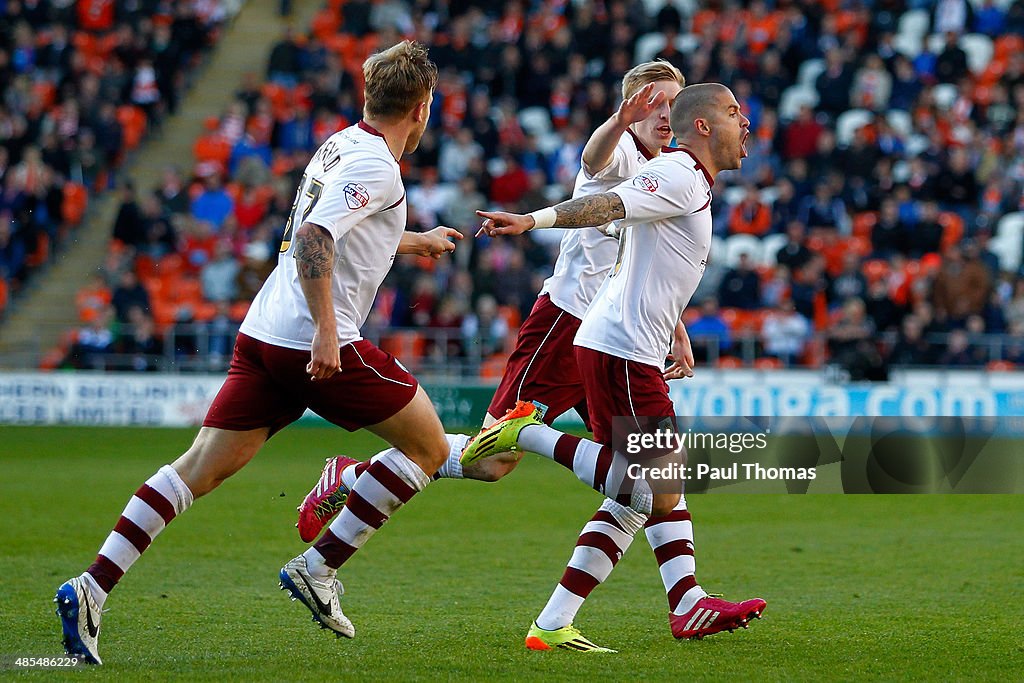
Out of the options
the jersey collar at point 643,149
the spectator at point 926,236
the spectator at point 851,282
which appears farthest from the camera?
the spectator at point 926,236

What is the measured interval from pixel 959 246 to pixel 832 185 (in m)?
1.98

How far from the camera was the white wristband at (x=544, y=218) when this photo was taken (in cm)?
547

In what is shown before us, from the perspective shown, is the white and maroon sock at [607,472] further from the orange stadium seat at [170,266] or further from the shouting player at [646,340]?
the orange stadium seat at [170,266]

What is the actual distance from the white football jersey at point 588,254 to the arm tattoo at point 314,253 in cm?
191

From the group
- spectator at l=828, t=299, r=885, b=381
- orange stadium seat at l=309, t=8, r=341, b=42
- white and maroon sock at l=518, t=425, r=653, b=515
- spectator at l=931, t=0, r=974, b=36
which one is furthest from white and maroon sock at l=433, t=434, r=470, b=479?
orange stadium seat at l=309, t=8, r=341, b=42

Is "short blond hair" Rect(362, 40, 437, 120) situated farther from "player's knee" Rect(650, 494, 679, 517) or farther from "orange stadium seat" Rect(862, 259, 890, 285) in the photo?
"orange stadium seat" Rect(862, 259, 890, 285)

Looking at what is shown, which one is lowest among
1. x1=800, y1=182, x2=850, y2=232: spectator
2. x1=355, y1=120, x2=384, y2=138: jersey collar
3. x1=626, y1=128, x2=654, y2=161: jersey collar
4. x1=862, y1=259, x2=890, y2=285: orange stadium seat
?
x1=862, y1=259, x2=890, y2=285: orange stadium seat

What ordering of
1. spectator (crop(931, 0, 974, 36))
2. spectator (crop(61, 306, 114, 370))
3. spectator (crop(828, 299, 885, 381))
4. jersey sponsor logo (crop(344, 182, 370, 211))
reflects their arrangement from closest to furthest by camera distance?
jersey sponsor logo (crop(344, 182, 370, 211)) < spectator (crop(828, 299, 885, 381)) < spectator (crop(61, 306, 114, 370)) < spectator (crop(931, 0, 974, 36))

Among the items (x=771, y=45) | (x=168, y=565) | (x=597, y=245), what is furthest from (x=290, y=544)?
(x=771, y=45)

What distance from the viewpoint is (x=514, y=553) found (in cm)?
899

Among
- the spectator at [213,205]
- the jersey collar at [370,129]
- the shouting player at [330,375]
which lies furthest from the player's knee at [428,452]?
the spectator at [213,205]

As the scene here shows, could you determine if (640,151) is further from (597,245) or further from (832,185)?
(832,185)

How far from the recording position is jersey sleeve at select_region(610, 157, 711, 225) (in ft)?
18.8

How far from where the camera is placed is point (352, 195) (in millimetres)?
5371
